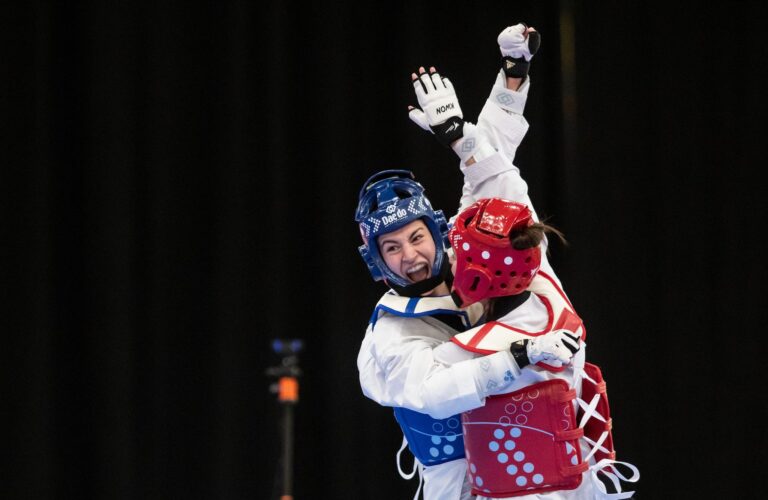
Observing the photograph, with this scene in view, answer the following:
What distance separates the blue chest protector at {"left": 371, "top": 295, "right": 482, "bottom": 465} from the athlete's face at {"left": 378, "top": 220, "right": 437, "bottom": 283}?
82 millimetres

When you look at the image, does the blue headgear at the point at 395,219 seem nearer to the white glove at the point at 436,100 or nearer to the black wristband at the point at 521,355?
the white glove at the point at 436,100

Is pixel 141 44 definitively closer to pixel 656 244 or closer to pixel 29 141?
pixel 29 141

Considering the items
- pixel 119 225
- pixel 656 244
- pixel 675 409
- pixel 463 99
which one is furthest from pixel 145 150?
pixel 675 409

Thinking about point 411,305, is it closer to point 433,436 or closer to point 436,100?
point 433,436

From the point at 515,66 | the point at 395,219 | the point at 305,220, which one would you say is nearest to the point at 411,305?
the point at 395,219

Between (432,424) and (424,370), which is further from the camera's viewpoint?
(432,424)

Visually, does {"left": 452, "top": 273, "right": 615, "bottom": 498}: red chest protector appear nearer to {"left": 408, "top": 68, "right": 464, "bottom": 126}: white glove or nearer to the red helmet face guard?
the red helmet face guard

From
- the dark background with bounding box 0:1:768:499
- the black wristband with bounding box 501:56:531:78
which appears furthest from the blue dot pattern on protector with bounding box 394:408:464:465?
the dark background with bounding box 0:1:768:499

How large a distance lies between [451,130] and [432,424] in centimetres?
77

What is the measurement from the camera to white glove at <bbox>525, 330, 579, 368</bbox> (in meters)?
2.19

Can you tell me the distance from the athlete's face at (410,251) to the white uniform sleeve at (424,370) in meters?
0.14

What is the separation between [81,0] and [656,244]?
2956 mm

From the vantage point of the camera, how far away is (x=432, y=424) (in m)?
2.53

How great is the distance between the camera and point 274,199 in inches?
179
